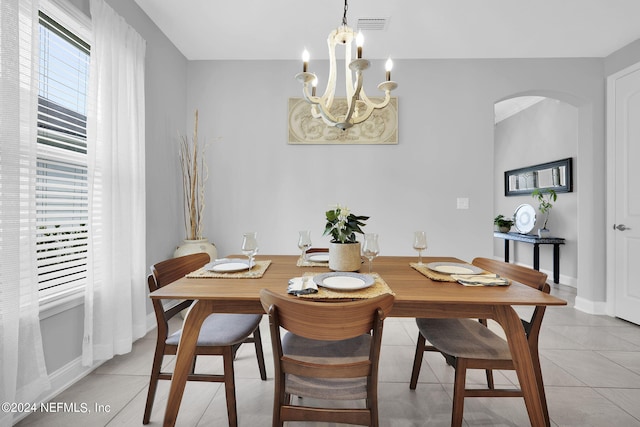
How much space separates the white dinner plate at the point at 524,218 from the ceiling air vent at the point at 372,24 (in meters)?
3.60

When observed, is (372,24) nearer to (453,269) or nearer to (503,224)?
(453,269)

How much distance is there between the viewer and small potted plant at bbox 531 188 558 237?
4023 mm

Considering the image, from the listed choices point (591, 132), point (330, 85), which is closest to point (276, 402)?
point (330, 85)

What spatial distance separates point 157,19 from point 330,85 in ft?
6.27

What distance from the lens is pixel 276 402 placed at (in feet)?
3.26

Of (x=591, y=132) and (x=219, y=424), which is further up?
(x=591, y=132)

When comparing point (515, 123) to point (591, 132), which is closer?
point (591, 132)

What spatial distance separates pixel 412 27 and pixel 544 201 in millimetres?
3280

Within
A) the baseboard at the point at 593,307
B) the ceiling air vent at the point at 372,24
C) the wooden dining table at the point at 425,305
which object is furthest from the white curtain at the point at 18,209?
the baseboard at the point at 593,307

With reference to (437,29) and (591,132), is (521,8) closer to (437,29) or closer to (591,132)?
(437,29)

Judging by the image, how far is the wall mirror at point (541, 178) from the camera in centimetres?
382

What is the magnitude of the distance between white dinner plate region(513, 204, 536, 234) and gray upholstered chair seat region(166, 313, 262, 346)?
4.47 meters

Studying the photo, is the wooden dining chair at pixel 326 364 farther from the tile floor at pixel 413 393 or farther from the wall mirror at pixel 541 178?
the wall mirror at pixel 541 178

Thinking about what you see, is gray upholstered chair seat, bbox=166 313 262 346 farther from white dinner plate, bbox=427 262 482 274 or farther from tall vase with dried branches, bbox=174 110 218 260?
tall vase with dried branches, bbox=174 110 218 260
